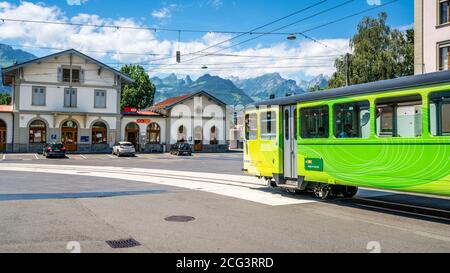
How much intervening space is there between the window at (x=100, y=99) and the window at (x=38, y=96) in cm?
524

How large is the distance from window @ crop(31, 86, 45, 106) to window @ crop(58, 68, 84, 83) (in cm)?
224

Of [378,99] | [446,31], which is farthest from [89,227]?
[446,31]

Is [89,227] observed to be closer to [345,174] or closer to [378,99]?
[345,174]

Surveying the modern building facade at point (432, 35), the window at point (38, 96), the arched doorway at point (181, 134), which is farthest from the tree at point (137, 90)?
the modern building facade at point (432, 35)

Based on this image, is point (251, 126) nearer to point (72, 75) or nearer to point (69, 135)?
point (69, 135)

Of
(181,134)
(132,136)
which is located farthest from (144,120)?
(181,134)

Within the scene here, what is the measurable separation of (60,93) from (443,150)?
41.5 meters

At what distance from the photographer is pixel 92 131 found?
44938mm

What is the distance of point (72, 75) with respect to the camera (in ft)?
145

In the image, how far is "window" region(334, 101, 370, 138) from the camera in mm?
9766

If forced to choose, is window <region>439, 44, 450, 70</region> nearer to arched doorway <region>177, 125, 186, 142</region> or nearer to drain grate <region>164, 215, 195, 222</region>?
drain grate <region>164, 215, 195, 222</region>

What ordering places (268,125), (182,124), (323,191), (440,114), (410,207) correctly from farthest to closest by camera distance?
(182,124)
(268,125)
(323,191)
(410,207)
(440,114)

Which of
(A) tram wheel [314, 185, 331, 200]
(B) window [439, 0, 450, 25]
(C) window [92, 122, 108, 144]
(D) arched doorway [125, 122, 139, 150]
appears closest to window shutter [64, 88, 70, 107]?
(C) window [92, 122, 108, 144]

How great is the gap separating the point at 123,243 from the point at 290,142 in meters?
6.92
